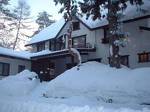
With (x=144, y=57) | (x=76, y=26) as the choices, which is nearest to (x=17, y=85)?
(x=144, y=57)

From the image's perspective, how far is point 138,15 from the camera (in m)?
28.1

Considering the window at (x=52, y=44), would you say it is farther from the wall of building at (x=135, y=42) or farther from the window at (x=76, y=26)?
the wall of building at (x=135, y=42)

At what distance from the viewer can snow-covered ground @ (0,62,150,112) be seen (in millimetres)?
14664

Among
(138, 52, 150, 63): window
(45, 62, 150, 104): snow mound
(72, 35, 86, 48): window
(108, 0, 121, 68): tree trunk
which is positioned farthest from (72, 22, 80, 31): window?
(45, 62, 150, 104): snow mound

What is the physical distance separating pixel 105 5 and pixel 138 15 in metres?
4.31

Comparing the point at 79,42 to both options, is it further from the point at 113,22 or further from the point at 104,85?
the point at 104,85

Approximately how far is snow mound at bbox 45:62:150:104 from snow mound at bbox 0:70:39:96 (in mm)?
2500

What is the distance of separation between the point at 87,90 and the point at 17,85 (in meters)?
7.07

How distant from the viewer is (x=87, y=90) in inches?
781

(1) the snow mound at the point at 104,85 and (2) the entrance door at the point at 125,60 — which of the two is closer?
(1) the snow mound at the point at 104,85

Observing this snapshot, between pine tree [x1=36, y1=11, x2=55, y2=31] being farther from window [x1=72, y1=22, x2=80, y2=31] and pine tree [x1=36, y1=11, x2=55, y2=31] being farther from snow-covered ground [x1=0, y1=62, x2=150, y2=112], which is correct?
snow-covered ground [x1=0, y1=62, x2=150, y2=112]

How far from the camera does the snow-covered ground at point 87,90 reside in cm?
1466

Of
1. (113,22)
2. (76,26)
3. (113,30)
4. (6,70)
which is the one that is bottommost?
(6,70)

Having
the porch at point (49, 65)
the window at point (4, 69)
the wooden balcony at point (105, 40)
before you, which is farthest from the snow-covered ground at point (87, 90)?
the porch at point (49, 65)
